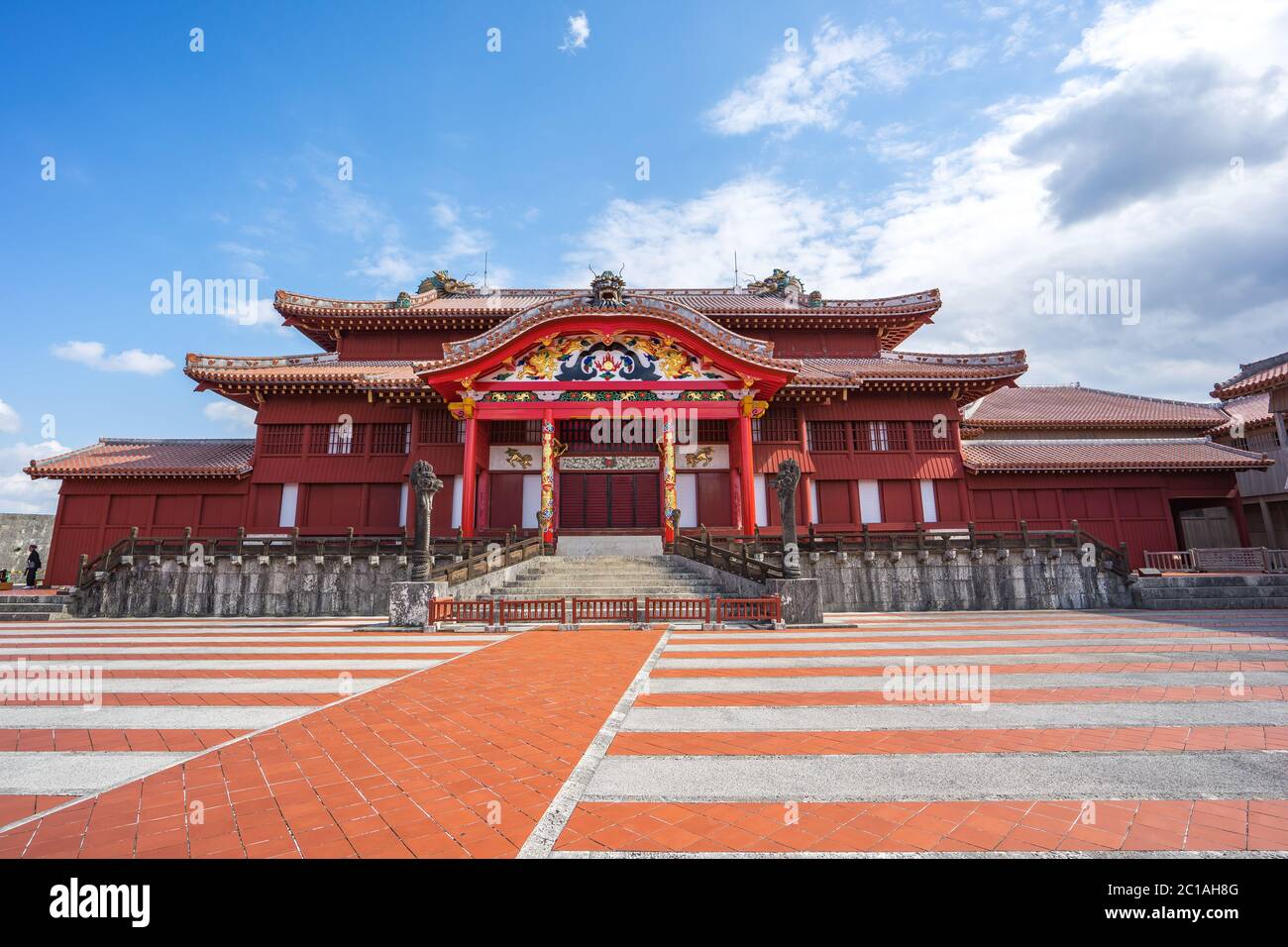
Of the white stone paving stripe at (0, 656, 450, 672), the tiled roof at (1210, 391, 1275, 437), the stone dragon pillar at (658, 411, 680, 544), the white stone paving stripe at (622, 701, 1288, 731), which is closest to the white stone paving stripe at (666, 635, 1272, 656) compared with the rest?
the white stone paving stripe at (622, 701, 1288, 731)

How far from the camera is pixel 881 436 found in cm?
2156

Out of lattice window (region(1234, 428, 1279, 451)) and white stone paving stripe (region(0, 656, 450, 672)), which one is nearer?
white stone paving stripe (region(0, 656, 450, 672))

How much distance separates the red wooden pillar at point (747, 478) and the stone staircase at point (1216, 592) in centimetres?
1093

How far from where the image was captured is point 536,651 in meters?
8.24

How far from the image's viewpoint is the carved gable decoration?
19.1 metres

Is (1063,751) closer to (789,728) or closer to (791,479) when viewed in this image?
(789,728)

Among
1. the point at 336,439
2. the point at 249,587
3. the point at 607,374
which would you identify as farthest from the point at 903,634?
the point at 336,439

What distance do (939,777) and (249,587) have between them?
60.6 feet

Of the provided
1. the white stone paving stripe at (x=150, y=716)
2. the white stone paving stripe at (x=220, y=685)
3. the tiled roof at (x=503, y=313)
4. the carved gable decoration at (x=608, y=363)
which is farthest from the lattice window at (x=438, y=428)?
the white stone paving stripe at (x=150, y=716)

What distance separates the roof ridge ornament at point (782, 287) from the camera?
1019 inches

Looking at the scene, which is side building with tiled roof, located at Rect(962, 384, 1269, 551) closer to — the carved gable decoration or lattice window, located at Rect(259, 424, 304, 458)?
the carved gable decoration

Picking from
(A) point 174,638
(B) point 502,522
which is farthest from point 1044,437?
(A) point 174,638

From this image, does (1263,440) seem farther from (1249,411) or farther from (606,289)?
(606,289)

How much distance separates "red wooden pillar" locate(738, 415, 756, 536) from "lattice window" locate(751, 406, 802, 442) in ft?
7.07
